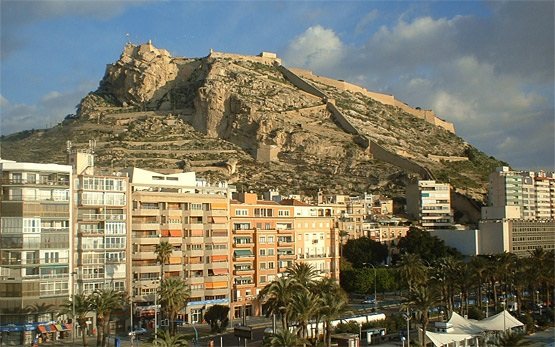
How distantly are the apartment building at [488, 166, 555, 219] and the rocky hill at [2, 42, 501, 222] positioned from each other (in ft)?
19.1

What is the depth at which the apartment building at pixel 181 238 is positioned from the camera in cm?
6981

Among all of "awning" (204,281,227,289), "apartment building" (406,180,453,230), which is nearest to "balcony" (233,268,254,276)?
"awning" (204,281,227,289)

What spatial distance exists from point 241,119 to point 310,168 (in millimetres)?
19847

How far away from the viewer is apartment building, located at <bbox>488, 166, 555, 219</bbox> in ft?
441

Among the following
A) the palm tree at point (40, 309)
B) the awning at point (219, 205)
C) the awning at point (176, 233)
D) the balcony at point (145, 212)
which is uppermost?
the awning at point (219, 205)

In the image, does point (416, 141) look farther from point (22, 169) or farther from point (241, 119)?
point (22, 169)

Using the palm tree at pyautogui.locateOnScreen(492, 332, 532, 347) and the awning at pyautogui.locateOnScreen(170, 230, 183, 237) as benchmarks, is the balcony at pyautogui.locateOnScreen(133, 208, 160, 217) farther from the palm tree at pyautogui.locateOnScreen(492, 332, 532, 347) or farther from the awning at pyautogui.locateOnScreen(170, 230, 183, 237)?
the palm tree at pyautogui.locateOnScreen(492, 332, 532, 347)

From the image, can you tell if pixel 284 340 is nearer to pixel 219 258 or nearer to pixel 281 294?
pixel 281 294

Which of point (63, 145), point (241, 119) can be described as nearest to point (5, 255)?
point (63, 145)

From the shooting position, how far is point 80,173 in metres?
66.8

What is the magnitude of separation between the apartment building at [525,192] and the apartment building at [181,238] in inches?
2720

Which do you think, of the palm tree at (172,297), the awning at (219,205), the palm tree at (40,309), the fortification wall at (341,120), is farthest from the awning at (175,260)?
the fortification wall at (341,120)

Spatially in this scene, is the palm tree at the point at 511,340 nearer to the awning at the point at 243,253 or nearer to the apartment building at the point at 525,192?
the awning at the point at 243,253

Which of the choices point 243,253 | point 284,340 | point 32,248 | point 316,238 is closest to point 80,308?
point 32,248
